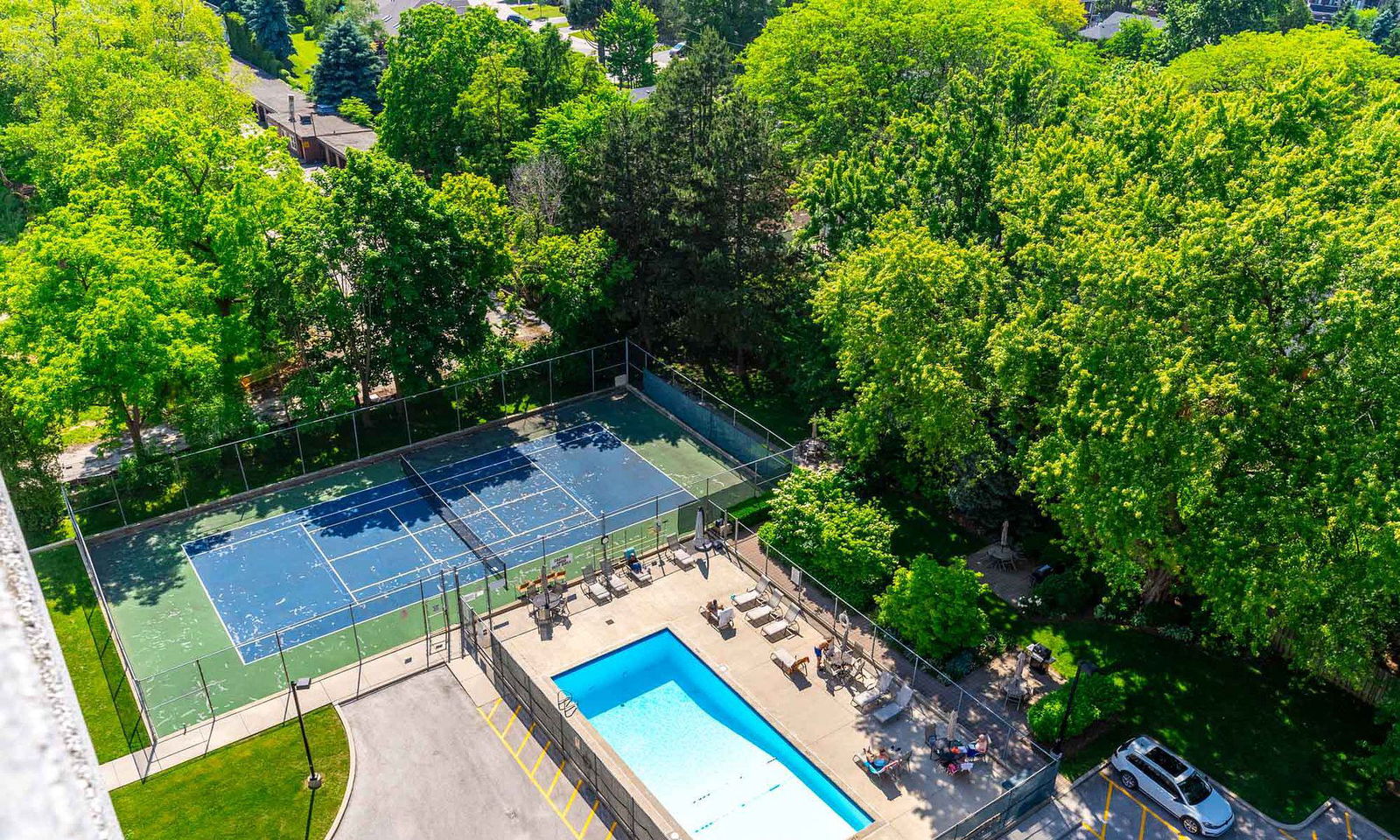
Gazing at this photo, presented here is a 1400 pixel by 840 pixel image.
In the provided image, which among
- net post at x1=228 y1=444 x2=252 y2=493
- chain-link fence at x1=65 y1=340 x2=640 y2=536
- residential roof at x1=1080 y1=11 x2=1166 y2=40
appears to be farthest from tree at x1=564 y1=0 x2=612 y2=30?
net post at x1=228 y1=444 x2=252 y2=493

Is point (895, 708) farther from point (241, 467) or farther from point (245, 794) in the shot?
point (241, 467)

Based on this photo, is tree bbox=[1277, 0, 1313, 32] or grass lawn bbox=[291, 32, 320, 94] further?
grass lawn bbox=[291, 32, 320, 94]

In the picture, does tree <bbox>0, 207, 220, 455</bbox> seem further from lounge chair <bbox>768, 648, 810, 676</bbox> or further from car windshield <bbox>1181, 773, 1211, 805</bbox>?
car windshield <bbox>1181, 773, 1211, 805</bbox>

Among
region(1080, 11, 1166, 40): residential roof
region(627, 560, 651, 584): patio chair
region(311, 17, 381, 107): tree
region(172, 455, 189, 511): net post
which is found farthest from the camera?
region(1080, 11, 1166, 40): residential roof

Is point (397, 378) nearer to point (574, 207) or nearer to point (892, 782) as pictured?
point (574, 207)

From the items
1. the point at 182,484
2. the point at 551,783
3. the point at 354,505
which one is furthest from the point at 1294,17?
the point at 551,783

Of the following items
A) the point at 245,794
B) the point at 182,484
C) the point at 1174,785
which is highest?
the point at 182,484
